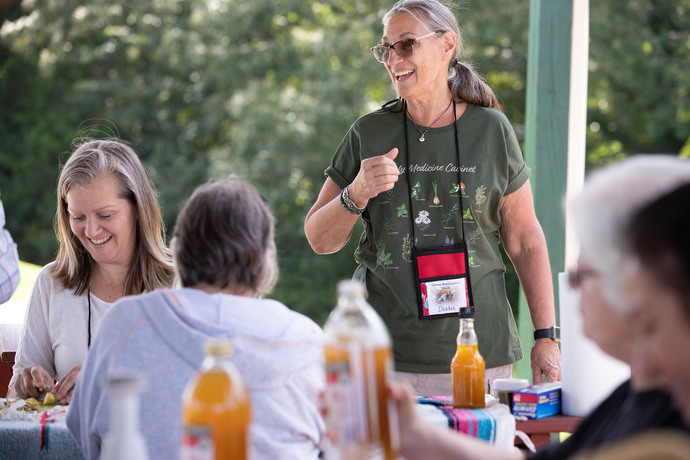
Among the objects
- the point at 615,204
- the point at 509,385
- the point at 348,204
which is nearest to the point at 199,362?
the point at 615,204

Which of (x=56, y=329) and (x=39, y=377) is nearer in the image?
(x=39, y=377)

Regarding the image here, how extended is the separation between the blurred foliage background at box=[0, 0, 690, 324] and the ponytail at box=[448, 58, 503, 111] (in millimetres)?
6506

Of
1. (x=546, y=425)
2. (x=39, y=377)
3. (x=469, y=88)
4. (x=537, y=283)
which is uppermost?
(x=469, y=88)

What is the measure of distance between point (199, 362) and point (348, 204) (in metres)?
1.09

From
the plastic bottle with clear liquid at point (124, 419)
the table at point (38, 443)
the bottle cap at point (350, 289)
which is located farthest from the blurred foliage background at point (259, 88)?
the plastic bottle with clear liquid at point (124, 419)

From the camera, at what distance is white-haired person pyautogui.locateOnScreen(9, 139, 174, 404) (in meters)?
2.31

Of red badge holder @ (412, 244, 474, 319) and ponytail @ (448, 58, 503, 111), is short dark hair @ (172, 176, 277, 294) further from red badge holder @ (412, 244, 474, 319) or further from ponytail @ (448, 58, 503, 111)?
ponytail @ (448, 58, 503, 111)

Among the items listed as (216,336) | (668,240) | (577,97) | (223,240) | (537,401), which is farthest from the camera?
(577,97)

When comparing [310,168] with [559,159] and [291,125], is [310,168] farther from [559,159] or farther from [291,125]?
[559,159]

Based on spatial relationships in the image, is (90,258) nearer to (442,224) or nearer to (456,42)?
(442,224)

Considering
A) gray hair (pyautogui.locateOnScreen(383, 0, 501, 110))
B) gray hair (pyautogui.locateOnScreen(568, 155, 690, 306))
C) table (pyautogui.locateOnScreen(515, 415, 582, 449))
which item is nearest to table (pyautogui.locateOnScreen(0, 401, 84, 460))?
table (pyautogui.locateOnScreen(515, 415, 582, 449))

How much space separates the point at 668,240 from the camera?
35.0 inches

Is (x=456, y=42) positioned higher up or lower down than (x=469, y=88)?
higher up

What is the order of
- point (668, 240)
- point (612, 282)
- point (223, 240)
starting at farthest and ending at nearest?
point (223, 240) → point (612, 282) → point (668, 240)
